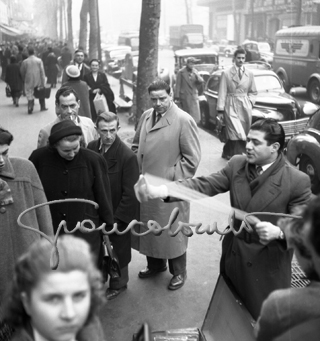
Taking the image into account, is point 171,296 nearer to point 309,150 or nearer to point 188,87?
point 309,150

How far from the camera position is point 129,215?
3.08 metres

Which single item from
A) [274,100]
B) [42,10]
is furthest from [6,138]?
[274,100]

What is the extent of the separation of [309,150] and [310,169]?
0.21m

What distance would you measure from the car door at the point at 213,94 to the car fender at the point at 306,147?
3.55 meters

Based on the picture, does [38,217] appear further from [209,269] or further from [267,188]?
[209,269]

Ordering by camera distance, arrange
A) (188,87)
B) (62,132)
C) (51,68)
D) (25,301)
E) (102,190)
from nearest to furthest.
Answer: (25,301) < (62,132) < (102,190) < (188,87) < (51,68)

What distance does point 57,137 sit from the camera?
2.29m

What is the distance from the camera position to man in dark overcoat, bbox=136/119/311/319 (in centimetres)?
192

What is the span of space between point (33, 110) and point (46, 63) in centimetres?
325

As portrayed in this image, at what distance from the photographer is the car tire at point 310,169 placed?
515 centimetres

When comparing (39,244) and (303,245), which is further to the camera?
(39,244)

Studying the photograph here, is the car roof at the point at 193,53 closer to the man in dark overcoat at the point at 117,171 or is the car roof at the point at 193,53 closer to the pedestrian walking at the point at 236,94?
the pedestrian walking at the point at 236,94

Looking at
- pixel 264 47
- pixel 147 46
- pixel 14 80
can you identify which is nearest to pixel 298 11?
pixel 264 47

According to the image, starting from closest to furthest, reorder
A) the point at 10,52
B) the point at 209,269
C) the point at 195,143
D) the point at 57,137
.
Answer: the point at 57,137 < the point at 195,143 < the point at 209,269 < the point at 10,52
